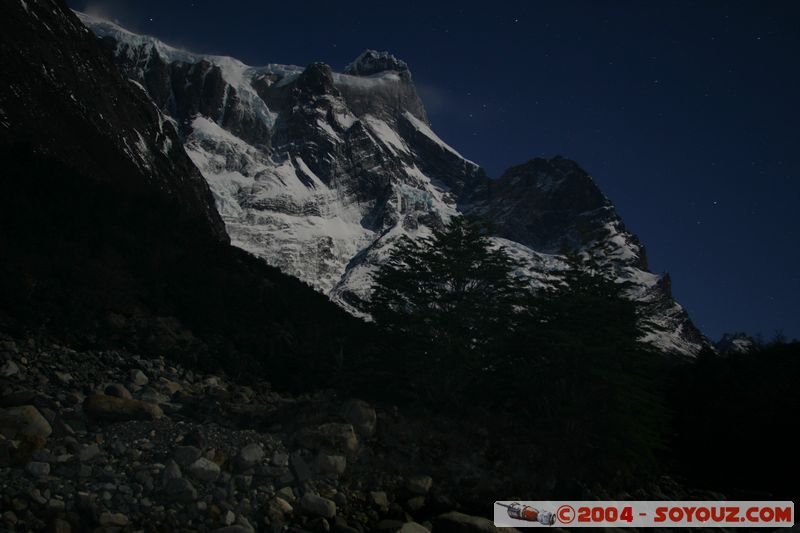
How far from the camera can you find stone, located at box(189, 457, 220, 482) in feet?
24.7

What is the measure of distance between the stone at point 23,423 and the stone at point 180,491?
1931 mm

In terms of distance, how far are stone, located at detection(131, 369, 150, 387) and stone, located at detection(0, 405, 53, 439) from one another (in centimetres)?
424

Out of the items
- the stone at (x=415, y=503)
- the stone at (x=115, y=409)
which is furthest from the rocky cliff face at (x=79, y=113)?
the stone at (x=415, y=503)

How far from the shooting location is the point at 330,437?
9.66 m

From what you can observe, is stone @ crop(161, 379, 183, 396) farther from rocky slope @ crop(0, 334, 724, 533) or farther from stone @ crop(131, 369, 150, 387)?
stone @ crop(131, 369, 150, 387)

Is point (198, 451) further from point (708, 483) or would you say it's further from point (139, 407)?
point (708, 483)

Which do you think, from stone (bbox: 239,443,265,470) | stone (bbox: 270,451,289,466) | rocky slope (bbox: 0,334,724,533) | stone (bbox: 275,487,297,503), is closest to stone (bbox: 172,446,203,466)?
rocky slope (bbox: 0,334,724,533)

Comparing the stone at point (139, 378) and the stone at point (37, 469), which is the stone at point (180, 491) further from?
the stone at point (139, 378)

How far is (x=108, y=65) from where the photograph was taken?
49.0 meters

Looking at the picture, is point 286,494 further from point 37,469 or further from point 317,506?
point 37,469

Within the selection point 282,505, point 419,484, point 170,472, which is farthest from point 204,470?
point 419,484

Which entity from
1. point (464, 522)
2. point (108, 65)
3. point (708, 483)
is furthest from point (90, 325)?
point (108, 65)

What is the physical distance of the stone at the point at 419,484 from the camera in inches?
370

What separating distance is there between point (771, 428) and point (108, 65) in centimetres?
5651
